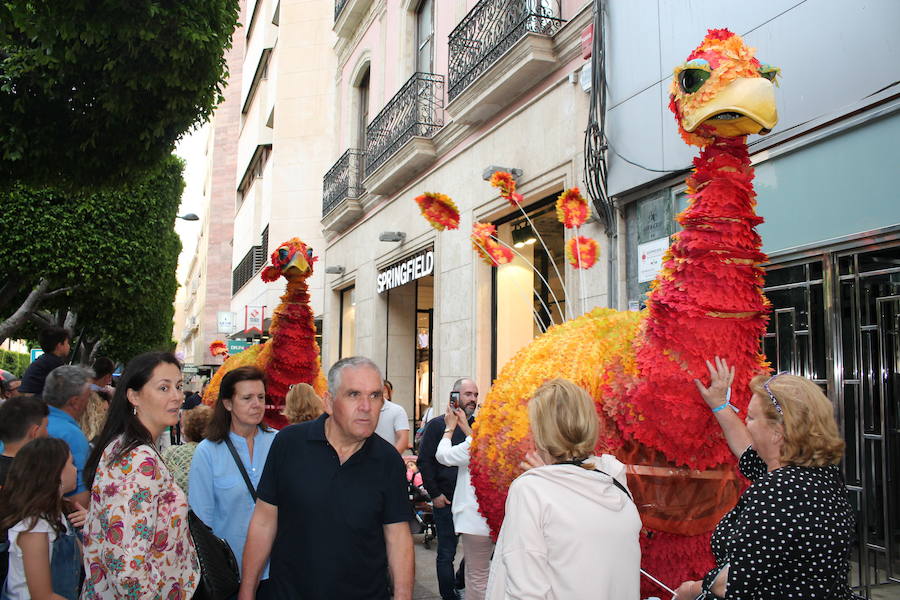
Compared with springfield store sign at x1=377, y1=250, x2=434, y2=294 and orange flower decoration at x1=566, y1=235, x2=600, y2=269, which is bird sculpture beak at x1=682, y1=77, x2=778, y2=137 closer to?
orange flower decoration at x1=566, y1=235, x2=600, y2=269

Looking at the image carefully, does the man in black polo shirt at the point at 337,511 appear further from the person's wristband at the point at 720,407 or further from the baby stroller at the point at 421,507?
the baby stroller at the point at 421,507

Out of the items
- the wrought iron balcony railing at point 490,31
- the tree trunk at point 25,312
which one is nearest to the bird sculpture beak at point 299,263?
the wrought iron balcony railing at point 490,31

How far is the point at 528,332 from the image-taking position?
9.57 m

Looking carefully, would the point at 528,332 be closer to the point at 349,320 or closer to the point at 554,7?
the point at 554,7

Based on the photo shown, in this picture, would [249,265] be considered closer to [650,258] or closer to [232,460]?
[650,258]

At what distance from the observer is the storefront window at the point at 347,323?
54.4 ft

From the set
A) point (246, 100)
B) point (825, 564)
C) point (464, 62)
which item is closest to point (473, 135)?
point (464, 62)

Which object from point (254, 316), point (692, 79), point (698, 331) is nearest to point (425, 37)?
point (692, 79)

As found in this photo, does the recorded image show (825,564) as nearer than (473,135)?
Yes

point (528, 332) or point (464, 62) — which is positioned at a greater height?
point (464, 62)

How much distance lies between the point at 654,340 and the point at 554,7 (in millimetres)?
A: 6115

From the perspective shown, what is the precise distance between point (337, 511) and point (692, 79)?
2.30 metres

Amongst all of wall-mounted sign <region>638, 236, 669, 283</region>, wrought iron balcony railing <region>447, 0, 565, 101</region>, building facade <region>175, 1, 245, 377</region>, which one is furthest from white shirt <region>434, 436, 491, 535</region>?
building facade <region>175, 1, 245, 377</region>

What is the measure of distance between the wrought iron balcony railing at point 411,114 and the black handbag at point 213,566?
351 inches
